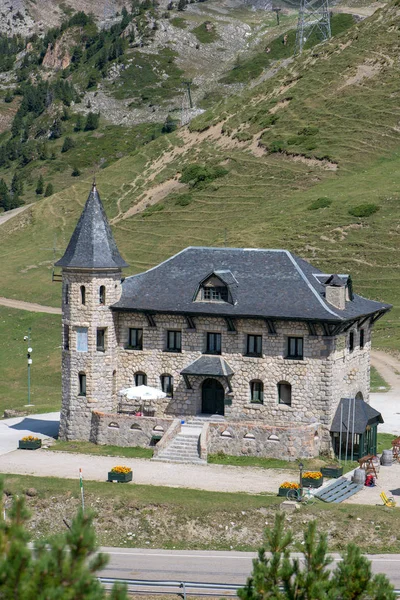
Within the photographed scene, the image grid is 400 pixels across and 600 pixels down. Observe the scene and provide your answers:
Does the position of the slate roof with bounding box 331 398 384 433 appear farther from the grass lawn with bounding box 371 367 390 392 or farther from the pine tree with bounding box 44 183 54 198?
the pine tree with bounding box 44 183 54 198

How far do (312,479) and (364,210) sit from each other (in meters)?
61.2

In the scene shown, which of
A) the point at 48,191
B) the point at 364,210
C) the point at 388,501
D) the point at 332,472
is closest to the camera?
the point at 388,501

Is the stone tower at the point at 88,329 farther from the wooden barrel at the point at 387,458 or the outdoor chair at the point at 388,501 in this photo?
the outdoor chair at the point at 388,501

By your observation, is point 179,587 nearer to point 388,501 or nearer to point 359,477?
point 388,501

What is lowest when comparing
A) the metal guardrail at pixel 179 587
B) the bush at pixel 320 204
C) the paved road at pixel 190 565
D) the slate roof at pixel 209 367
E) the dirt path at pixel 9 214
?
the paved road at pixel 190 565

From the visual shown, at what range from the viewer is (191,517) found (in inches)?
1807

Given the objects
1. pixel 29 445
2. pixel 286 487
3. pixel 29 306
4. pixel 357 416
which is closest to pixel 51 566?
pixel 286 487

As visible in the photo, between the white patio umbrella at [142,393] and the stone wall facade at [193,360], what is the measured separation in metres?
1.02

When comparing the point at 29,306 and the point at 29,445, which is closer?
the point at 29,445

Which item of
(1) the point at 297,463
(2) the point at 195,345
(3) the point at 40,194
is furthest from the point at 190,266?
(3) the point at 40,194

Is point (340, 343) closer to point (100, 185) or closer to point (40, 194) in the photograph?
point (100, 185)

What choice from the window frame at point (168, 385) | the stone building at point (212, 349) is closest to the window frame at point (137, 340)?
the stone building at point (212, 349)

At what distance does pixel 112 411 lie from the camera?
2341 inches

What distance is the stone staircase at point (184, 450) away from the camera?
2154 inches
